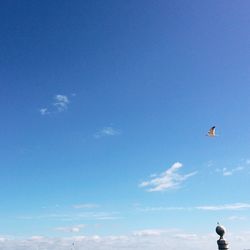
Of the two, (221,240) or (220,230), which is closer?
(221,240)

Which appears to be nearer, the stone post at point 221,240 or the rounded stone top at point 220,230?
the stone post at point 221,240

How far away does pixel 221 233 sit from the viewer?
17312mm

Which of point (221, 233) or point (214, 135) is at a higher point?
point (214, 135)

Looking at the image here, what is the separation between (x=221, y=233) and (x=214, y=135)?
15871 mm

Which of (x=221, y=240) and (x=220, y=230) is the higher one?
(x=220, y=230)

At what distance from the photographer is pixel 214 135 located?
1272 inches

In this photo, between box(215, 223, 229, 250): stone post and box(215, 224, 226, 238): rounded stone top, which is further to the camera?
box(215, 224, 226, 238): rounded stone top

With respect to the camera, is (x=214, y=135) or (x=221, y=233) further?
(x=214, y=135)
